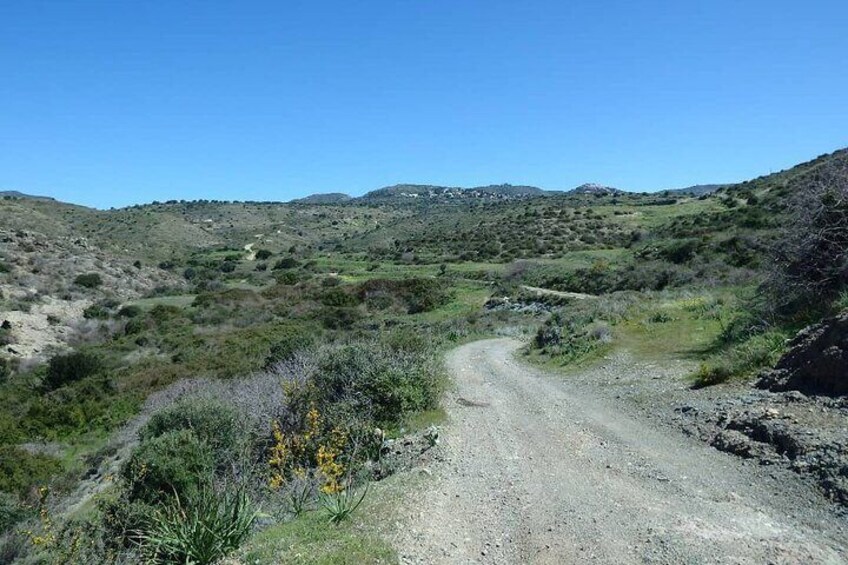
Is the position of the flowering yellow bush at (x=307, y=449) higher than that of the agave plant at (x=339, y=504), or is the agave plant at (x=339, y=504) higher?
the agave plant at (x=339, y=504)

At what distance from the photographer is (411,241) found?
87.4m

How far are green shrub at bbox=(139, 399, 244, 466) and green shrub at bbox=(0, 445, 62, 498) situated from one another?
4264 mm

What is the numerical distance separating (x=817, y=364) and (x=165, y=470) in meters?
10.7

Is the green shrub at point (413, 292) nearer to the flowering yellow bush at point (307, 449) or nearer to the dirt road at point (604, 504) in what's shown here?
the flowering yellow bush at point (307, 449)

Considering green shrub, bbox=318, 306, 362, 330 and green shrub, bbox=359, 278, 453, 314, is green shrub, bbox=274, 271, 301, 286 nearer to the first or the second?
green shrub, bbox=359, 278, 453, 314

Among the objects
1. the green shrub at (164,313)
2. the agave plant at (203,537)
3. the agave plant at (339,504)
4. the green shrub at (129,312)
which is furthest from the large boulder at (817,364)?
the green shrub at (129,312)

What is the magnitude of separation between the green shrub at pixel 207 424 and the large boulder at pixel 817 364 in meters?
9.72

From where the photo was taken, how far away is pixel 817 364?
31.3 feet

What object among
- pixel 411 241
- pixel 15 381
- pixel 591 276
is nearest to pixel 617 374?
pixel 15 381

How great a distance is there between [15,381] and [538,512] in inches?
1050

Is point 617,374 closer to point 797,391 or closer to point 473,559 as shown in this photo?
point 797,391

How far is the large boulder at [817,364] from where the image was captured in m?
9.09

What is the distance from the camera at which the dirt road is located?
6.07 metres

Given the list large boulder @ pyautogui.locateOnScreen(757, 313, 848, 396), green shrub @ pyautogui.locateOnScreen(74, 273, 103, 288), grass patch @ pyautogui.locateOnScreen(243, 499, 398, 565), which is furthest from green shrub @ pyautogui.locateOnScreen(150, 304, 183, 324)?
large boulder @ pyautogui.locateOnScreen(757, 313, 848, 396)
